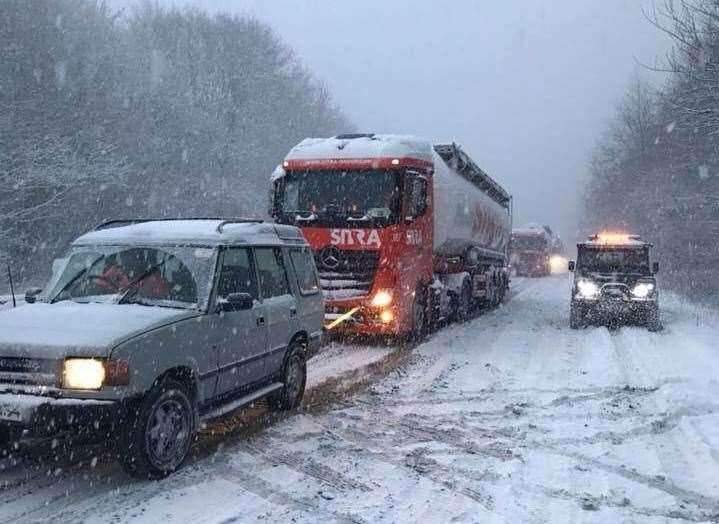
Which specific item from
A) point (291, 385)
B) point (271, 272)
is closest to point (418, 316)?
point (291, 385)

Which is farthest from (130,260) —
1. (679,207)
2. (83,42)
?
(679,207)

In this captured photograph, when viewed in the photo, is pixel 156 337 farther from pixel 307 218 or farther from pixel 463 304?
pixel 463 304

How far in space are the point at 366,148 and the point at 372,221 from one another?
1.54m

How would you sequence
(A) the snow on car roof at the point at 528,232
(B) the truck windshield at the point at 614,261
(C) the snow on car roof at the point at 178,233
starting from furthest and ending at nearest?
(A) the snow on car roof at the point at 528,232 < (B) the truck windshield at the point at 614,261 < (C) the snow on car roof at the point at 178,233

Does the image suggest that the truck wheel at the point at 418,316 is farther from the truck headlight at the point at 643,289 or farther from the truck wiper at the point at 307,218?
the truck headlight at the point at 643,289

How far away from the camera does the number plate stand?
185 inches

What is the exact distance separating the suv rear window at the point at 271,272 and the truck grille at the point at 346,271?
4490 millimetres

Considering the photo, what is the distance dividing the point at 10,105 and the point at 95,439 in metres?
20.9

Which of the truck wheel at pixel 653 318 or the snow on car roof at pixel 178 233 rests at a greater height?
the snow on car roof at pixel 178 233

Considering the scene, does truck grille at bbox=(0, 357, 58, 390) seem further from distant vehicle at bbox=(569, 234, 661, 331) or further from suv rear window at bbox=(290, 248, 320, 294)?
distant vehicle at bbox=(569, 234, 661, 331)

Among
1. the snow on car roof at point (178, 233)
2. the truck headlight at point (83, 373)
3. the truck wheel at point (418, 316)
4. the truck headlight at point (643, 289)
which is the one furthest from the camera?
the truck headlight at point (643, 289)

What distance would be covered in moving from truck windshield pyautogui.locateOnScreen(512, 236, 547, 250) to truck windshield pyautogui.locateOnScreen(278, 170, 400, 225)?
95.3 feet

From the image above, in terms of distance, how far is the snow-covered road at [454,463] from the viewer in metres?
4.79

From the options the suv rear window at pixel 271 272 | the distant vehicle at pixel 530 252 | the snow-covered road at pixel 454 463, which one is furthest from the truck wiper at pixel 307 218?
the distant vehicle at pixel 530 252
